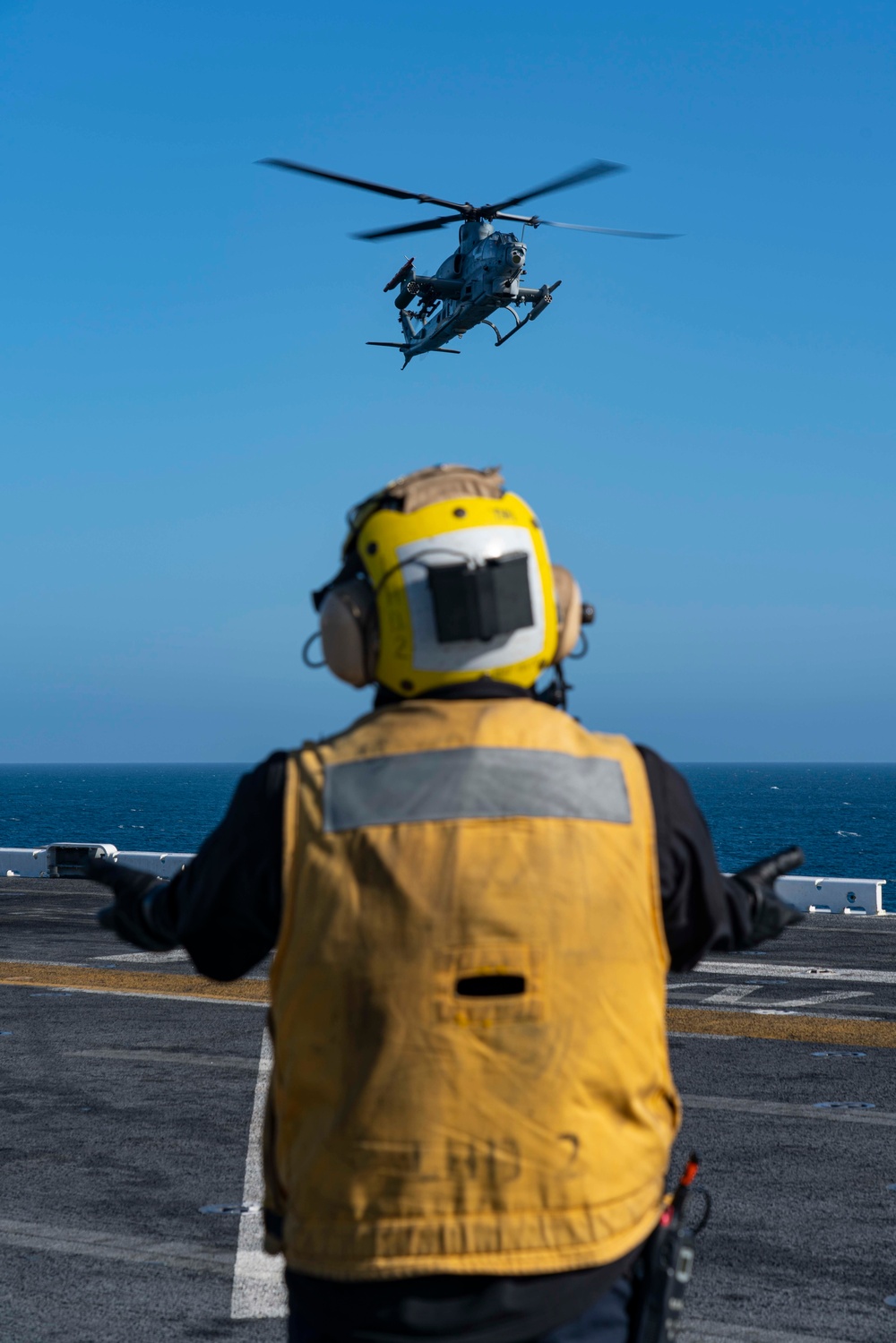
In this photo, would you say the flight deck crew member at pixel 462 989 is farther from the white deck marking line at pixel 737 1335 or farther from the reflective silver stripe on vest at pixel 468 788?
the white deck marking line at pixel 737 1335

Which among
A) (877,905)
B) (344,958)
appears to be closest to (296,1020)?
(344,958)

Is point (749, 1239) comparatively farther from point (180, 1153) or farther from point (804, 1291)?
point (180, 1153)

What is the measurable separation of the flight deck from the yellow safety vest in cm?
282

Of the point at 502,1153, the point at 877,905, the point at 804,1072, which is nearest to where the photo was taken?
the point at 502,1153

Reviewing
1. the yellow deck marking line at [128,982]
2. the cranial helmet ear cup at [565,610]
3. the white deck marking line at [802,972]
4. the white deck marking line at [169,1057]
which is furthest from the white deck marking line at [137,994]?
the cranial helmet ear cup at [565,610]

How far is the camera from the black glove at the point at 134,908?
2.31m

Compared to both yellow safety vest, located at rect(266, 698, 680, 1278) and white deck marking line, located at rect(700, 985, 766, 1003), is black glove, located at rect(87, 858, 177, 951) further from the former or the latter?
white deck marking line, located at rect(700, 985, 766, 1003)

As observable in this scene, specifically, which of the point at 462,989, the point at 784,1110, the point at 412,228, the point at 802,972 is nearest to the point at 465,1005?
the point at 462,989

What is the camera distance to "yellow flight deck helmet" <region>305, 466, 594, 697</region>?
219 cm

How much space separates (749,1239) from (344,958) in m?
4.01

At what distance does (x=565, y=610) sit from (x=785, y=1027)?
8.36 m

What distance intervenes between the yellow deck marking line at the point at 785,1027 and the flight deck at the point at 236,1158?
0.03 metres

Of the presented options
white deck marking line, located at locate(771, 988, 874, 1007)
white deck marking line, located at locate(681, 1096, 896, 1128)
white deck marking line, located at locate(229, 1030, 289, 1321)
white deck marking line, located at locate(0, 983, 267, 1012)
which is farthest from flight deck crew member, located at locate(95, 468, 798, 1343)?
white deck marking line, located at locate(771, 988, 874, 1007)

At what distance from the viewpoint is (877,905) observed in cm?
1900
